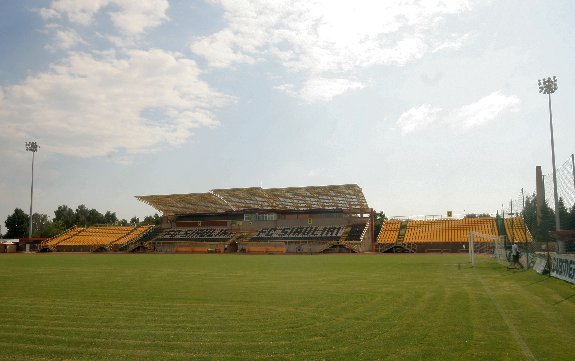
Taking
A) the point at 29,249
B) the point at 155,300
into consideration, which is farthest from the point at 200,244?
the point at 155,300

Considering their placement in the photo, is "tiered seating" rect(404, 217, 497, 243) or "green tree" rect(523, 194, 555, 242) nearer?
"green tree" rect(523, 194, 555, 242)

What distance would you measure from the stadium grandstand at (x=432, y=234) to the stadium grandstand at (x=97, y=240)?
A: 47.9 meters

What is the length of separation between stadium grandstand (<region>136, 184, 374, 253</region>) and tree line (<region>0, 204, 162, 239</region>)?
5081cm

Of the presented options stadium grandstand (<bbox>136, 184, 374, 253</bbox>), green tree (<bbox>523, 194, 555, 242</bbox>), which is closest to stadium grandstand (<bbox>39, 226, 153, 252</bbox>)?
stadium grandstand (<bbox>136, 184, 374, 253</bbox>)

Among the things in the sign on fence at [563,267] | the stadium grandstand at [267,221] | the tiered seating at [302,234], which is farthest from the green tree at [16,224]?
the sign on fence at [563,267]

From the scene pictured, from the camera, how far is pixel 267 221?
8875 cm

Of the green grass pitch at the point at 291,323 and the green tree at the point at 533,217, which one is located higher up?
the green tree at the point at 533,217

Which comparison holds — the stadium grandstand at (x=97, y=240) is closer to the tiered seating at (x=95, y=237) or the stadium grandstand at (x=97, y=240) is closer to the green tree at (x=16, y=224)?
the tiered seating at (x=95, y=237)

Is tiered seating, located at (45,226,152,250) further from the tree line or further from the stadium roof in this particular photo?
Answer: the tree line

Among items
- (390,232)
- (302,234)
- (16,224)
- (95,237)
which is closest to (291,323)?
(390,232)

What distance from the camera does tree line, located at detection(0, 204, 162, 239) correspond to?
126 m

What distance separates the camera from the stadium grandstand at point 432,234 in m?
70.8

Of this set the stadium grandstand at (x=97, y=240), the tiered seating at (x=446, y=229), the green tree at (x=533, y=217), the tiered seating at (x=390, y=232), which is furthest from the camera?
the stadium grandstand at (x=97, y=240)

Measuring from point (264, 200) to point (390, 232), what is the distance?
75.7ft
